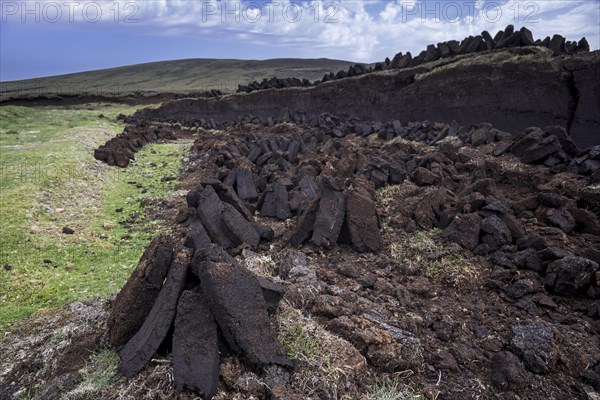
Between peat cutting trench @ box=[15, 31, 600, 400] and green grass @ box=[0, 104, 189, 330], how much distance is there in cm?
110

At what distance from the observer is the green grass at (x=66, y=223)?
5.29m

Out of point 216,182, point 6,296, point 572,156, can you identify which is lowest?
point 6,296

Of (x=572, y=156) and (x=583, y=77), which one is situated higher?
(x=583, y=77)

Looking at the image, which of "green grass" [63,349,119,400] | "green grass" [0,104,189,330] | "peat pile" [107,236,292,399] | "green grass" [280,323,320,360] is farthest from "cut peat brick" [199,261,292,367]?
"green grass" [0,104,189,330]

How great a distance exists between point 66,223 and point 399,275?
6.46m

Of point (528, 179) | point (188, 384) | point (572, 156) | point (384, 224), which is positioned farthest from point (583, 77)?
point (188, 384)

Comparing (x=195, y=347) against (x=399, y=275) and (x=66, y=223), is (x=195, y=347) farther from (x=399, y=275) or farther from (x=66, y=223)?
(x=66, y=223)

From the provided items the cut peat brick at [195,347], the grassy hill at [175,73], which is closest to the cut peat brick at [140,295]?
the cut peat brick at [195,347]

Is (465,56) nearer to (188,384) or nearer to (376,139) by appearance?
(376,139)

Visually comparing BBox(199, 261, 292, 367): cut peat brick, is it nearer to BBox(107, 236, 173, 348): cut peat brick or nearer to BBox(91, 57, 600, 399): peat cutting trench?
BBox(91, 57, 600, 399): peat cutting trench

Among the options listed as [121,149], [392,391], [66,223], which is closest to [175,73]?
[121,149]

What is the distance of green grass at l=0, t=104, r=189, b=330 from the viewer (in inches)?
208

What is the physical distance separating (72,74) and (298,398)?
143943mm

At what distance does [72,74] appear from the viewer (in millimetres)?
122188
